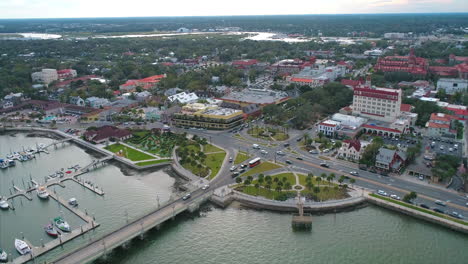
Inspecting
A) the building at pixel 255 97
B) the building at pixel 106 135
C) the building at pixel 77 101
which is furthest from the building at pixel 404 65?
the building at pixel 77 101

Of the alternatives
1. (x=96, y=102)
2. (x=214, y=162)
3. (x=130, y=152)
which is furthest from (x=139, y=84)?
(x=214, y=162)

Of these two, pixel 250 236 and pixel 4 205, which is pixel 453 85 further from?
pixel 4 205

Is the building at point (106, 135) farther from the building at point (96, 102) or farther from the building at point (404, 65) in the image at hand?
the building at point (404, 65)

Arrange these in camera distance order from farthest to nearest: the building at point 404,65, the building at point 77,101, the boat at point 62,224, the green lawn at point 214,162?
the building at point 404,65 → the building at point 77,101 → the green lawn at point 214,162 → the boat at point 62,224

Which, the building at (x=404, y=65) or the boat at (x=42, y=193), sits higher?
the building at (x=404, y=65)

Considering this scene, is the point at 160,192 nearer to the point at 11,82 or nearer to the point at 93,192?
the point at 93,192

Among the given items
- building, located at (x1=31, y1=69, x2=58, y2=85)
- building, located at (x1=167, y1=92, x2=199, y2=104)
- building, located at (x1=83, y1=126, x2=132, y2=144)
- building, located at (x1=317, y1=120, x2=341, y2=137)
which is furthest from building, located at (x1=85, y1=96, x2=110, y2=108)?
building, located at (x1=317, y1=120, x2=341, y2=137)

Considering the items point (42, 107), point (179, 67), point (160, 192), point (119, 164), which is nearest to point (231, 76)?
point (179, 67)
